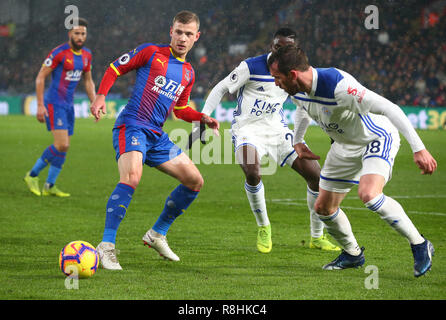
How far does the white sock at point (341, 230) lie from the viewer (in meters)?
5.66

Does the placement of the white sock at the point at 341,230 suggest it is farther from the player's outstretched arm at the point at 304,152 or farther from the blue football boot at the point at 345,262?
the player's outstretched arm at the point at 304,152

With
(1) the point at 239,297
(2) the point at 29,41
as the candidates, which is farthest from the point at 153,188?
(2) the point at 29,41

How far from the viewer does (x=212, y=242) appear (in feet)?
23.2

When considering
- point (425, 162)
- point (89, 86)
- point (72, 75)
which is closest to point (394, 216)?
point (425, 162)

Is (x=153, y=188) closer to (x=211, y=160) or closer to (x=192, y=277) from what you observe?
(x=211, y=160)

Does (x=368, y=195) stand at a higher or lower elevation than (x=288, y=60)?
lower

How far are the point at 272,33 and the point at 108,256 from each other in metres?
25.4

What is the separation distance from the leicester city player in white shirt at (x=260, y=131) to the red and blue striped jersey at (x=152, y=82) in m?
0.74

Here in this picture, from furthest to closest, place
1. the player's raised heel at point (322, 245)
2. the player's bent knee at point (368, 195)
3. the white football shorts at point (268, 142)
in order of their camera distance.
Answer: the white football shorts at point (268, 142) < the player's raised heel at point (322, 245) < the player's bent knee at point (368, 195)

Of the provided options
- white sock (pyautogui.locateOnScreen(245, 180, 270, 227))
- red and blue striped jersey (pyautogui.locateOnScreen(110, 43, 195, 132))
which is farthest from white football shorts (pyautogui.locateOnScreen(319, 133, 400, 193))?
red and blue striped jersey (pyautogui.locateOnScreen(110, 43, 195, 132))

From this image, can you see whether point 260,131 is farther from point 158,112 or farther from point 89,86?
point 89,86

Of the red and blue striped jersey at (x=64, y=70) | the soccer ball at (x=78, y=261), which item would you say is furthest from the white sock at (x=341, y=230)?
the red and blue striped jersey at (x=64, y=70)

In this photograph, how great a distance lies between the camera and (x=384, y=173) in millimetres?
5148

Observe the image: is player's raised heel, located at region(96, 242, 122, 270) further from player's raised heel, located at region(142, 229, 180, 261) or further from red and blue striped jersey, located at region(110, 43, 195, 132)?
red and blue striped jersey, located at region(110, 43, 195, 132)
